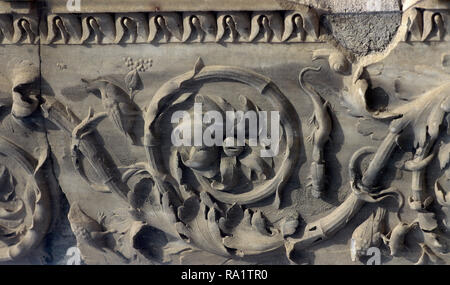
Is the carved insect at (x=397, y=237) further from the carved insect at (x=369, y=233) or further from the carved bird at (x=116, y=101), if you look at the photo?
the carved bird at (x=116, y=101)

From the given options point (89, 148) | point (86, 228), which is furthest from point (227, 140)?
point (86, 228)

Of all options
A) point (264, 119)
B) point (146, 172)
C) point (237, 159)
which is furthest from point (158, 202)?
point (264, 119)

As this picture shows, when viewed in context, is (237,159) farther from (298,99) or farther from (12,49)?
(12,49)

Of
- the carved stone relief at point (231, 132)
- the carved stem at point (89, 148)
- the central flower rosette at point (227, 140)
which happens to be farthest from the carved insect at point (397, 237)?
the carved stem at point (89, 148)

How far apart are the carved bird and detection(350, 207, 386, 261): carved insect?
1.11 metres

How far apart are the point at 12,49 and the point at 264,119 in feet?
3.84

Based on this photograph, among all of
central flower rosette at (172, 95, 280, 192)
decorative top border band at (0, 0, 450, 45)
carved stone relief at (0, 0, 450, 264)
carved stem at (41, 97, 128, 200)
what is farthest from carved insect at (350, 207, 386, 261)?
carved stem at (41, 97, 128, 200)

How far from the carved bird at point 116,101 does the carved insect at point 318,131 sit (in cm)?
76

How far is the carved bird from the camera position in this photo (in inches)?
115

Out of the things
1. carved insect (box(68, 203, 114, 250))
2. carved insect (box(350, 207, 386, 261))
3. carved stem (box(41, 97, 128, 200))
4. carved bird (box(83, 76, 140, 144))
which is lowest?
carved insect (box(68, 203, 114, 250))

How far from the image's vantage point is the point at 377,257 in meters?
2.91

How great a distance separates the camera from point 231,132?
287 cm

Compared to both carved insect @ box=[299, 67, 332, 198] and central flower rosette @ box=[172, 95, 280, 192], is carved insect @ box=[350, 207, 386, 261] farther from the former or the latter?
central flower rosette @ box=[172, 95, 280, 192]

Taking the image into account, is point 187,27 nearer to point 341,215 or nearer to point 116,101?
point 116,101
